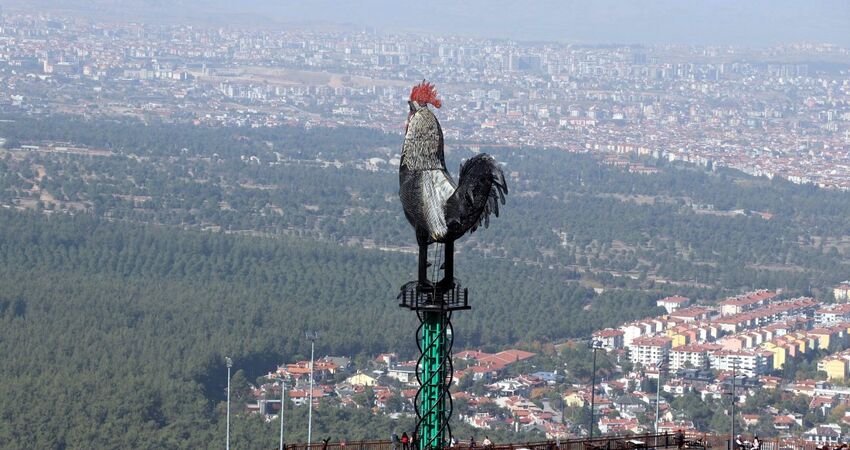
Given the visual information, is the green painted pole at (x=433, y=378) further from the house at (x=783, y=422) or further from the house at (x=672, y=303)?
the house at (x=672, y=303)

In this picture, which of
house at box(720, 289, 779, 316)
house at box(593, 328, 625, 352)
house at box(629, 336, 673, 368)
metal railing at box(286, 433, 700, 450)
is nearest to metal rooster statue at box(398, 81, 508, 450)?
metal railing at box(286, 433, 700, 450)

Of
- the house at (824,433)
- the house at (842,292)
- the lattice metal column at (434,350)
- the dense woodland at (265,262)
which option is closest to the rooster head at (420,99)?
the lattice metal column at (434,350)

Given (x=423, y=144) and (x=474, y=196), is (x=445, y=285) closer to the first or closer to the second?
(x=474, y=196)

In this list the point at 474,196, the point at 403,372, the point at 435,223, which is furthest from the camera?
the point at 403,372

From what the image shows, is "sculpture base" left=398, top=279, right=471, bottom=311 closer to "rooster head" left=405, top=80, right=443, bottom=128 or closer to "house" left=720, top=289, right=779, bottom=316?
"rooster head" left=405, top=80, right=443, bottom=128

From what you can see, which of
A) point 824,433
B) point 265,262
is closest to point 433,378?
point 824,433
